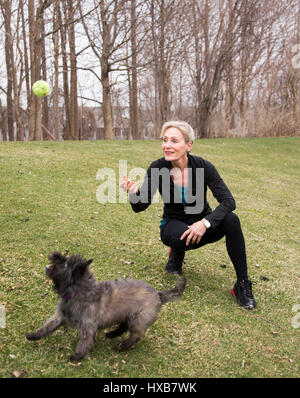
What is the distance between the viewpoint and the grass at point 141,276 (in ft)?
8.41

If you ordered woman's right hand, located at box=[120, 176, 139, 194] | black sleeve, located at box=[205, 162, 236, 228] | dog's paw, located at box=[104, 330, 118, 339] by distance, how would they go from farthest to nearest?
black sleeve, located at box=[205, 162, 236, 228]
woman's right hand, located at box=[120, 176, 139, 194]
dog's paw, located at box=[104, 330, 118, 339]

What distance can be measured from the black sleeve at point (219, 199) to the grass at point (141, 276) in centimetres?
82

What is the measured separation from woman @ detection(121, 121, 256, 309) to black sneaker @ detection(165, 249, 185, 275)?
4cm

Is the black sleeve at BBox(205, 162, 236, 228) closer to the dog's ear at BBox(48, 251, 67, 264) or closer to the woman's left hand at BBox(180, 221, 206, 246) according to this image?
the woman's left hand at BBox(180, 221, 206, 246)

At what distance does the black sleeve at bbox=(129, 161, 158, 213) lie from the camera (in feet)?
11.3

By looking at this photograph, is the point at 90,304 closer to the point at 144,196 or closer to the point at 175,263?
the point at 144,196

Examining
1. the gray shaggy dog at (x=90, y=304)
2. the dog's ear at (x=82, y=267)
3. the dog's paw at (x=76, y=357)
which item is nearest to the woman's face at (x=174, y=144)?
the gray shaggy dog at (x=90, y=304)

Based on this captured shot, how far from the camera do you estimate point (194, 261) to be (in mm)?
4434

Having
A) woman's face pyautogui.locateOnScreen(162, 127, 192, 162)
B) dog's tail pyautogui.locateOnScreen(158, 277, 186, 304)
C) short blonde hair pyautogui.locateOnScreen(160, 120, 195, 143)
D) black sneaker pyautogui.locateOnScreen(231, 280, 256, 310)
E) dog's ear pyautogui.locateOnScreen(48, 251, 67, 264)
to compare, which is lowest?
black sneaker pyautogui.locateOnScreen(231, 280, 256, 310)

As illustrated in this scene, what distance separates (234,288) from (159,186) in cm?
127

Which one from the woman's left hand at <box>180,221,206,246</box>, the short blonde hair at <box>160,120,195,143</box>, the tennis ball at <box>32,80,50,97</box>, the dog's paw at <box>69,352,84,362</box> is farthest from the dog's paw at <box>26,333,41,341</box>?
the tennis ball at <box>32,80,50,97</box>

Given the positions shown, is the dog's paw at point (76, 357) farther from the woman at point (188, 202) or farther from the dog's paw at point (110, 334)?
the woman at point (188, 202)

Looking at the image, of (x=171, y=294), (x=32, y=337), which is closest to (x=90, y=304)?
(x=32, y=337)

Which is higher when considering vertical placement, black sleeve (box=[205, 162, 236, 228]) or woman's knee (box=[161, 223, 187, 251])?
black sleeve (box=[205, 162, 236, 228])
